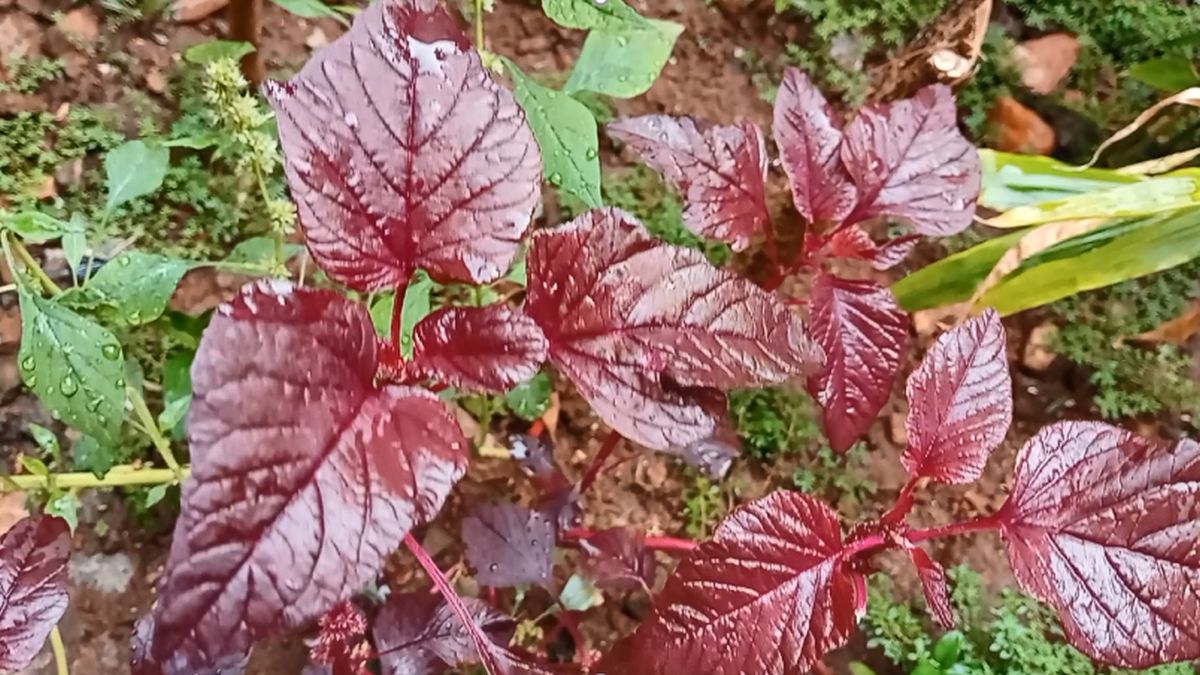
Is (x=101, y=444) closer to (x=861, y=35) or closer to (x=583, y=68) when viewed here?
(x=583, y=68)

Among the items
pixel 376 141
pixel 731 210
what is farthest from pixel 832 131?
pixel 376 141

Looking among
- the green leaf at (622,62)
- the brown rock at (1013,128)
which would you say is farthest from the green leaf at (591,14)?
the brown rock at (1013,128)

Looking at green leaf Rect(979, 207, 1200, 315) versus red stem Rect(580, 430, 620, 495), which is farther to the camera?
green leaf Rect(979, 207, 1200, 315)

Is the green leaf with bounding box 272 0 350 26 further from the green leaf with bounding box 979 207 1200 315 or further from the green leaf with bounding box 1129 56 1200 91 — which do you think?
the green leaf with bounding box 1129 56 1200 91

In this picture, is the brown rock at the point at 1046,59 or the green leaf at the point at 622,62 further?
the brown rock at the point at 1046,59

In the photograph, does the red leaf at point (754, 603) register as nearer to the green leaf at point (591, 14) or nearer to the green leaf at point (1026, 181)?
the green leaf at point (591, 14)

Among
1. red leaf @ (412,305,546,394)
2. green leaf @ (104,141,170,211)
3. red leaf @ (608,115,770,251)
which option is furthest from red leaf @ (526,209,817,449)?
green leaf @ (104,141,170,211)
